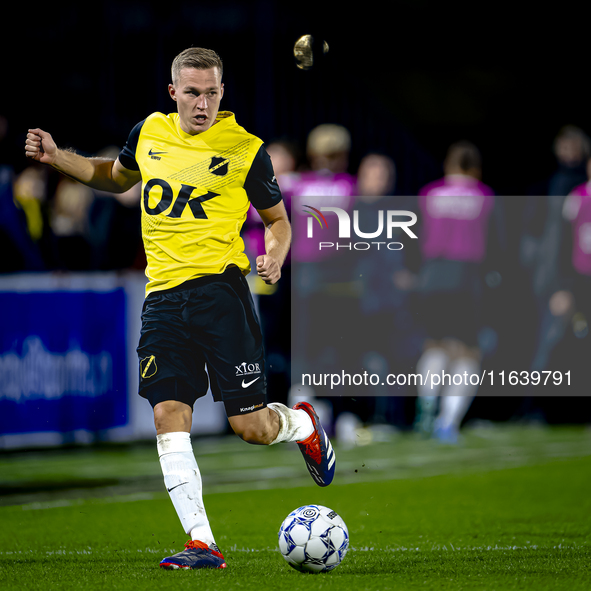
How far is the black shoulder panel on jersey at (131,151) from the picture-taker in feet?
15.1

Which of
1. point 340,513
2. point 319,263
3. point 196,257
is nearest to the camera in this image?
point 196,257

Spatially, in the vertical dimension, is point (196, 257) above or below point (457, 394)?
above

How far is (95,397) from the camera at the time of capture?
7641 mm

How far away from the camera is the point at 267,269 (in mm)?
4039

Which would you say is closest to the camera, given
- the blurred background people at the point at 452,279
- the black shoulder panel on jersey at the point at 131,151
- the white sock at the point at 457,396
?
the black shoulder panel on jersey at the point at 131,151

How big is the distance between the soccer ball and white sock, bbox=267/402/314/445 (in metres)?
0.68

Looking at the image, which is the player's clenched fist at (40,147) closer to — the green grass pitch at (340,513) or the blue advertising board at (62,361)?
the green grass pitch at (340,513)

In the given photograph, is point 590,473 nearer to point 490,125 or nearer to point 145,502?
point 145,502

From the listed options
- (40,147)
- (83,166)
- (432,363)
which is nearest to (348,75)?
Result: (432,363)

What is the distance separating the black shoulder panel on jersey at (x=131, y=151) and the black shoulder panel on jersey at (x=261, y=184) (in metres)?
0.54

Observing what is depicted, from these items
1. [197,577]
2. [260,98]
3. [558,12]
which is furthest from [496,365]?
[558,12]

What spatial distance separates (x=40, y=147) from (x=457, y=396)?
4.86 meters

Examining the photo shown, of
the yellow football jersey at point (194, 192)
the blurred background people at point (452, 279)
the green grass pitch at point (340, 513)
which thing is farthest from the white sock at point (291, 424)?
the blurred background people at point (452, 279)

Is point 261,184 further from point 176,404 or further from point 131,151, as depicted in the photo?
point 176,404
